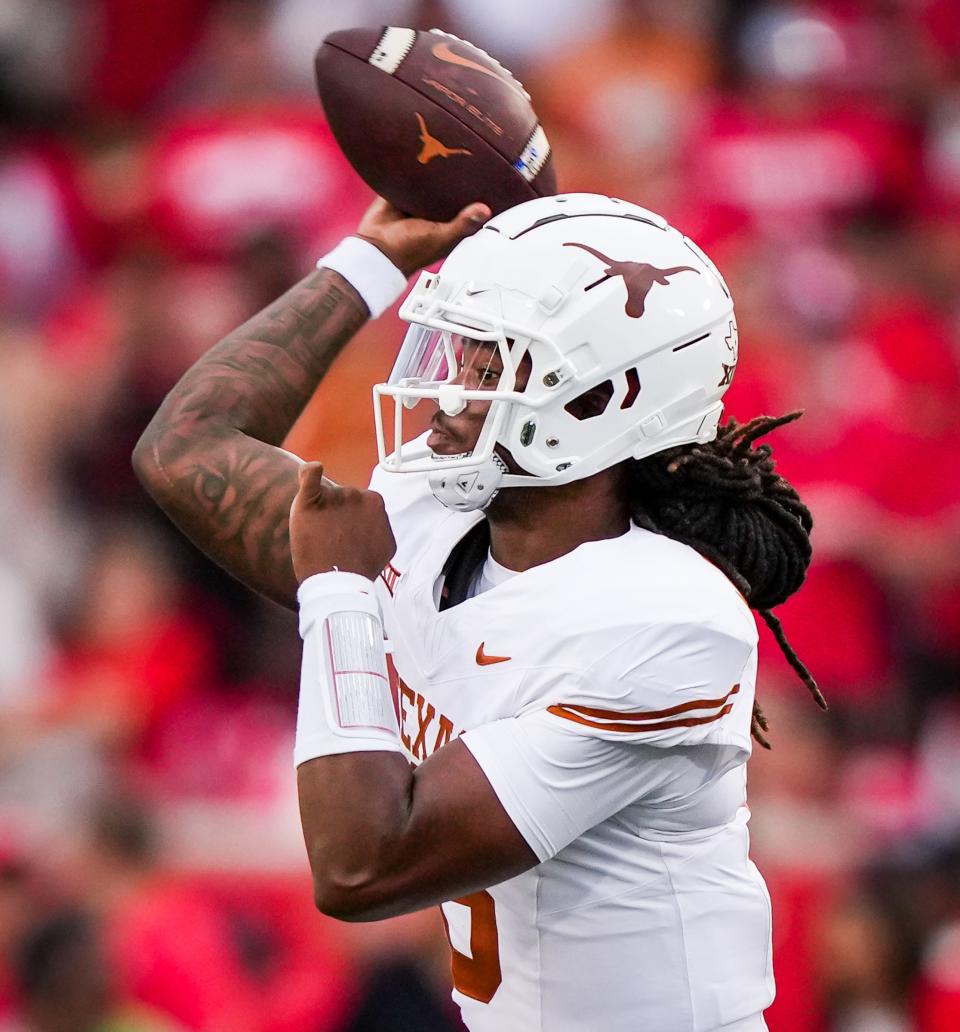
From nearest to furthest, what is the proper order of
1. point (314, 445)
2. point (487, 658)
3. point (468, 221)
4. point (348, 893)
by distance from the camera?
point (348, 893) < point (487, 658) < point (468, 221) < point (314, 445)

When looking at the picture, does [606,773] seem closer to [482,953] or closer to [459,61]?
[482,953]

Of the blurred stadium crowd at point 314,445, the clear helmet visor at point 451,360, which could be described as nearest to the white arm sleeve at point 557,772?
the clear helmet visor at point 451,360

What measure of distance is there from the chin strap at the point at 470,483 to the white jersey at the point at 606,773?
10 centimetres

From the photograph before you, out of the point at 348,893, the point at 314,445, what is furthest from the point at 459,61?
the point at 314,445

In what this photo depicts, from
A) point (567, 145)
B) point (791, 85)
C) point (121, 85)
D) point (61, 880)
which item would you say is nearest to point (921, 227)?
point (791, 85)

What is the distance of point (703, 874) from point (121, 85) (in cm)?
456

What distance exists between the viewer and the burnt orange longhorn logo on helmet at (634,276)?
6.12 ft

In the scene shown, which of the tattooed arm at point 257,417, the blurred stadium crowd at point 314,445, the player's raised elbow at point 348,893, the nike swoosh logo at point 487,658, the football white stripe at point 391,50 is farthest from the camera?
the blurred stadium crowd at point 314,445

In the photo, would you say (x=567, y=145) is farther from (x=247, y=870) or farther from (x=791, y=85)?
(x=247, y=870)

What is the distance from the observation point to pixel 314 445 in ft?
14.6

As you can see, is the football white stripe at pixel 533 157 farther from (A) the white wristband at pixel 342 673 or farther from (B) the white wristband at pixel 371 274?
(A) the white wristband at pixel 342 673

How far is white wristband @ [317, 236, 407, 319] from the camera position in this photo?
2277mm

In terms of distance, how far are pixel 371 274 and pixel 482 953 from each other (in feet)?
2.96

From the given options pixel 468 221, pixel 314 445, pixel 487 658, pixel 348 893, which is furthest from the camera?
pixel 314 445
